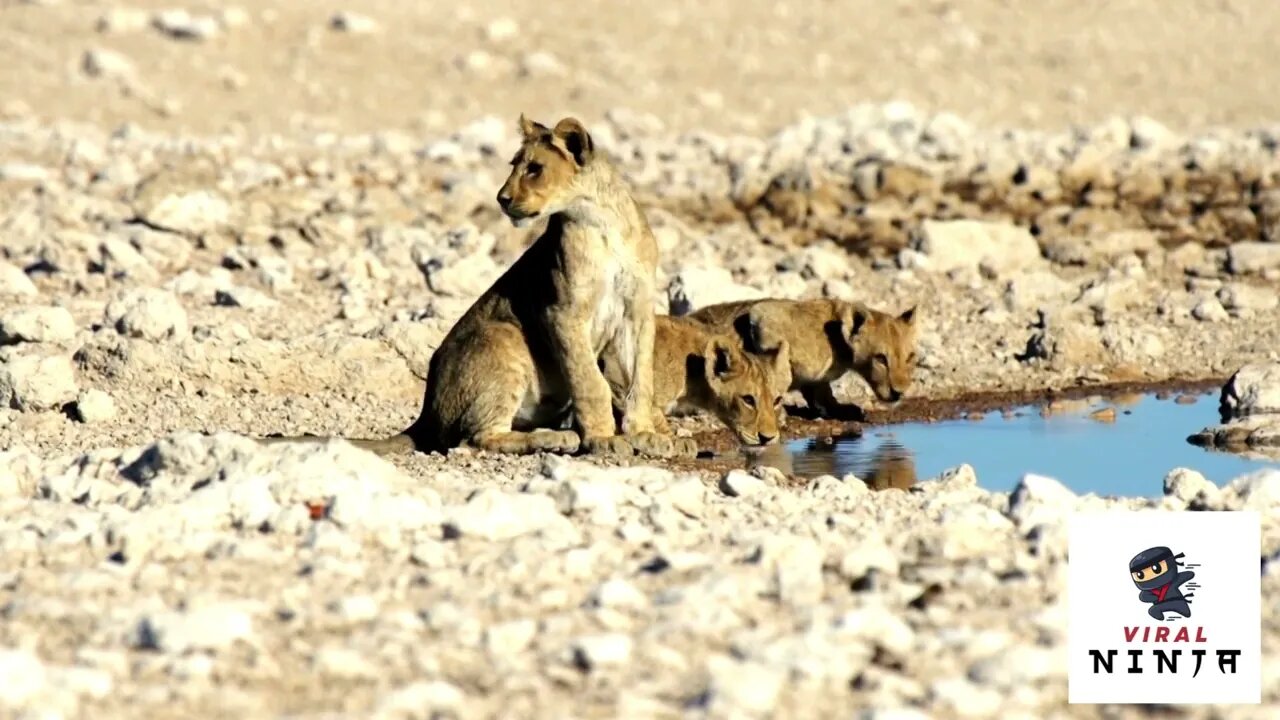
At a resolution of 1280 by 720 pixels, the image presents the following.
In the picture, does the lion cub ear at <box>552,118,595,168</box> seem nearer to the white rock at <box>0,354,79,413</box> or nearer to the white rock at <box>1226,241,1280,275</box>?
the white rock at <box>0,354,79,413</box>

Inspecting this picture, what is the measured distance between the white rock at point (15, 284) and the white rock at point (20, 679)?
8.85 m

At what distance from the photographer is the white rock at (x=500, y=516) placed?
25.8 feet

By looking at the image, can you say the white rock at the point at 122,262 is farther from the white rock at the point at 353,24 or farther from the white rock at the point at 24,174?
the white rock at the point at 353,24

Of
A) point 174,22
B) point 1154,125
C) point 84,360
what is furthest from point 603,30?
point 84,360

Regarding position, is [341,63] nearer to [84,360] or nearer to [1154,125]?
[1154,125]

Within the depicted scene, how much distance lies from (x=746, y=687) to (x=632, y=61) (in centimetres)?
1940

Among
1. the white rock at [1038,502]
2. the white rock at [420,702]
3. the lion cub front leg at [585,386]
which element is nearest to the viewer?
the white rock at [420,702]

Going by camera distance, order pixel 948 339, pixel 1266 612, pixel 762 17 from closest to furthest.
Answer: pixel 1266 612
pixel 948 339
pixel 762 17

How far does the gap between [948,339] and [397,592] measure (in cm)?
784

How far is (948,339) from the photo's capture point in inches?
573

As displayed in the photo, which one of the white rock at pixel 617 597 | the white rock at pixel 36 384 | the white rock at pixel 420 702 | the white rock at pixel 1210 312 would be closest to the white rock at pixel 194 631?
the white rock at pixel 420 702

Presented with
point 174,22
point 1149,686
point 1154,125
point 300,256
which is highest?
point 174,22

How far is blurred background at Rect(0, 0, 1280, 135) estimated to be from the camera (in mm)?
23281

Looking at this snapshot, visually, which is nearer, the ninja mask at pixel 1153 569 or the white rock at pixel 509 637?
the white rock at pixel 509 637
